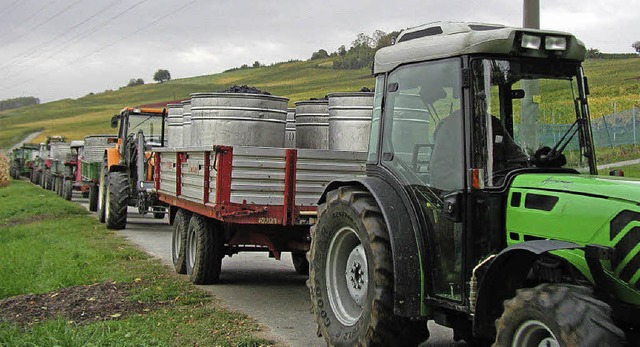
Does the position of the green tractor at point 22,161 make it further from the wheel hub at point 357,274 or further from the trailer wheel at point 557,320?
the trailer wheel at point 557,320

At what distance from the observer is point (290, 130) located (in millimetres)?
9891

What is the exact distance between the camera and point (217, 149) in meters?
8.35

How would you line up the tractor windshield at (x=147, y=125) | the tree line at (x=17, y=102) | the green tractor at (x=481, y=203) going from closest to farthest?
1. the green tractor at (x=481, y=203)
2. the tractor windshield at (x=147, y=125)
3. the tree line at (x=17, y=102)

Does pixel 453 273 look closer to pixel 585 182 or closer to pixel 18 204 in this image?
pixel 585 182

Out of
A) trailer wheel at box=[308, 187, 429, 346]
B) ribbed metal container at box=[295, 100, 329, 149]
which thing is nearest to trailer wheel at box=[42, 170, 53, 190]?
ribbed metal container at box=[295, 100, 329, 149]

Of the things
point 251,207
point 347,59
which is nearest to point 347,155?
point 251,207

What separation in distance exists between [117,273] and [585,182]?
23.4 ft

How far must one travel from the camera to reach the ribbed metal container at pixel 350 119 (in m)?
8.58

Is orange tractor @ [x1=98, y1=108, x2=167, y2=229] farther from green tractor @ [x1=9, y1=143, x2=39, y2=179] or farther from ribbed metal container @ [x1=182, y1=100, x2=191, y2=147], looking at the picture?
green tractor @ [x1=9, y1=143, x2=39, y2=179]

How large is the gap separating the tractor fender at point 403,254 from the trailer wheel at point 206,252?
429 cm

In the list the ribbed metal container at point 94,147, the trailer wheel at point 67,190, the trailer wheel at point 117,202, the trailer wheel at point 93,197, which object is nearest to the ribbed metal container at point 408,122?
the trailer wheel at point 117,202

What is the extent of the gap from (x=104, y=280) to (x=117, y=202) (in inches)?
291

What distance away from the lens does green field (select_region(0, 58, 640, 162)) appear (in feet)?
190

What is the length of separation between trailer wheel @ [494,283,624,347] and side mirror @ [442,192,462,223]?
0.85 m
